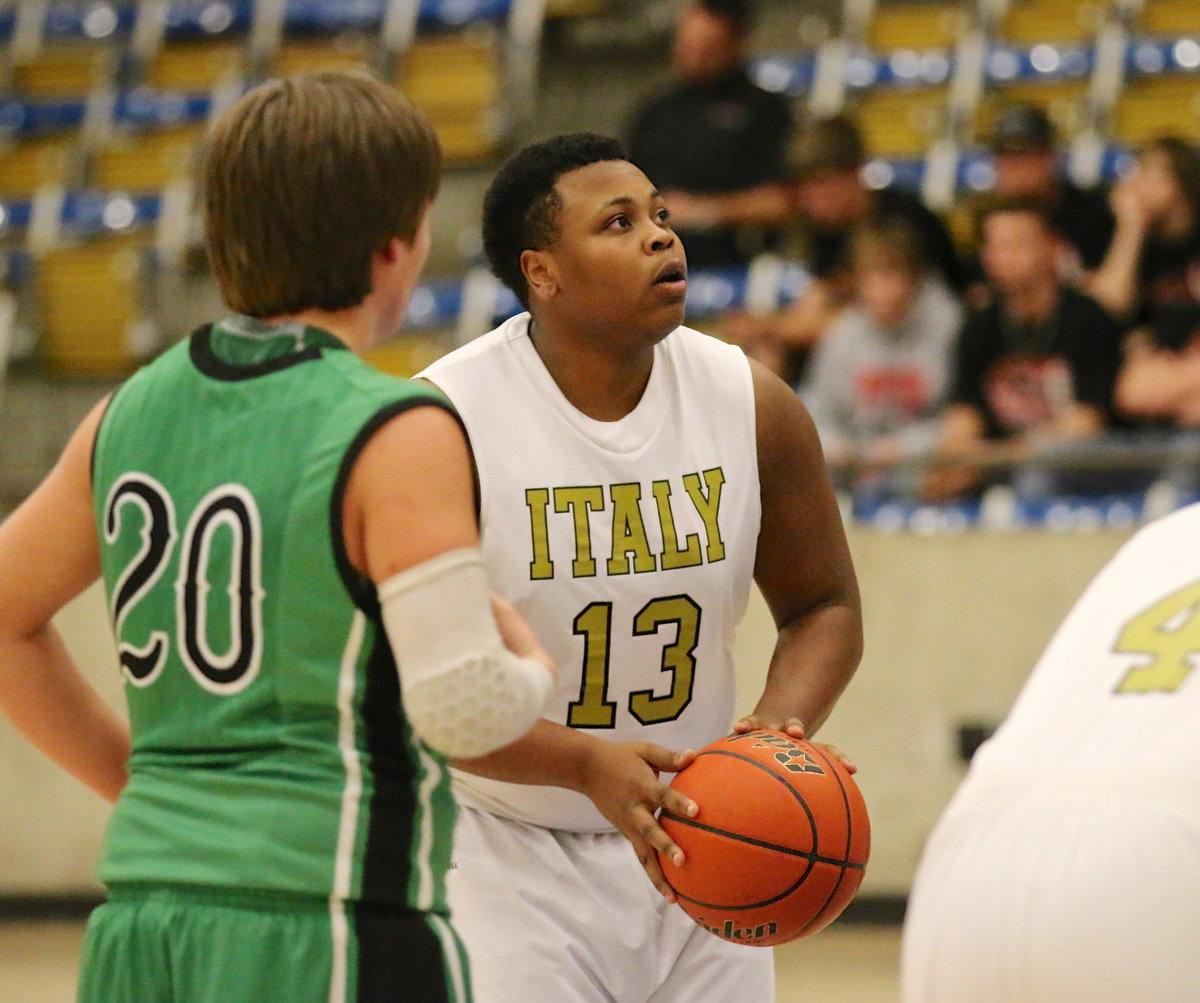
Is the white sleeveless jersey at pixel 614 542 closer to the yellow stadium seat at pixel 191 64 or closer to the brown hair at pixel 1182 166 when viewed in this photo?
the brown hair at pixel 1182 166

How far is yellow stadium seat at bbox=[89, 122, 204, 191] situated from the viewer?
39.0ft

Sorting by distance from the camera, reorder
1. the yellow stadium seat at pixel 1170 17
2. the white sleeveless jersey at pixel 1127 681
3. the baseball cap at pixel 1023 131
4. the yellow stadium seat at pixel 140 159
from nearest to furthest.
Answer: the white sleeveless jersey at pixel 1127 681
the baseball cap at pixel 1023 131
the yellow stadium seat at pixel 1170 17
the yellow stadium seat at pixel 140 159

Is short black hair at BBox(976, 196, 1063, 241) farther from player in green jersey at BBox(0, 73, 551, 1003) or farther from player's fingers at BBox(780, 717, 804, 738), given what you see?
player in green jersey at BBox(0, 73, 551, 1003)

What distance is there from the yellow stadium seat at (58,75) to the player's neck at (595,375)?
10.0 meters

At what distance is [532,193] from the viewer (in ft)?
11.1

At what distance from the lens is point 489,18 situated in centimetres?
1204

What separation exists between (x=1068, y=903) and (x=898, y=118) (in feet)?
29.4

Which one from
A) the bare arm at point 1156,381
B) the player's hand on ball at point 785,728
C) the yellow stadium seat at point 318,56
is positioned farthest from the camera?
the yellow stadium seat at point 318,56

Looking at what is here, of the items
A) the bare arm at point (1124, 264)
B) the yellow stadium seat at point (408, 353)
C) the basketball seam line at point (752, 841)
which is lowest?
the basketball seam line at point (752, 841)

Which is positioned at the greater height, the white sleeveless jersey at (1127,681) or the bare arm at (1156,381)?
the bare arm at (1156,381)

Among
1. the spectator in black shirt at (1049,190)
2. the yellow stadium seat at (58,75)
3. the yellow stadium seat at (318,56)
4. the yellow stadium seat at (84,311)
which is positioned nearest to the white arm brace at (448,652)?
the spectator in black shirt at (1049,190)

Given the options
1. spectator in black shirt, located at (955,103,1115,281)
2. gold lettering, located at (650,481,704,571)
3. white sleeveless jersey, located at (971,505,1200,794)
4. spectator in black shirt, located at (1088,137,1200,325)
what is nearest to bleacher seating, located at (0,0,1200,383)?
spectator in black shirt, located at (955,103,1115,281)

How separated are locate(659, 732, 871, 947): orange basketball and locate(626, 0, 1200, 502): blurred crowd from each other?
4.02 metres

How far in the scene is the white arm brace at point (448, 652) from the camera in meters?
2.17
